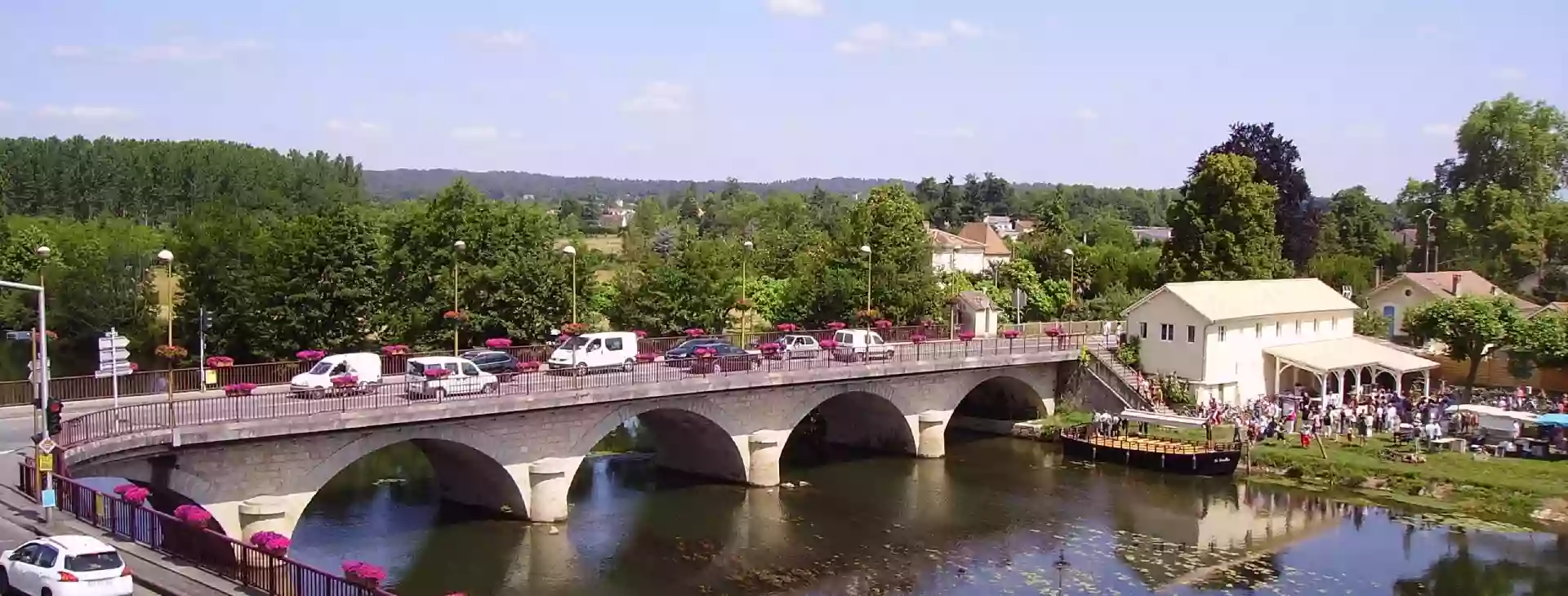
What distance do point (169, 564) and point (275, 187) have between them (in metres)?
148

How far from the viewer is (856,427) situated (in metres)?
54.6

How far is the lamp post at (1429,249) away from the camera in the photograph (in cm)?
8669

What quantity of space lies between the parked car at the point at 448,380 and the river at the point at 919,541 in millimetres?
4456

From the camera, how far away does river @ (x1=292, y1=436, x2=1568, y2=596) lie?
33.9 metres

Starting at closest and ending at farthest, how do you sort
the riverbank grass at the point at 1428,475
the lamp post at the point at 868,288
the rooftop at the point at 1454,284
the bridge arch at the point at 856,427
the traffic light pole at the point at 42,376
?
1. the traffic light pole at the point at 42,376
2. the riverbank grass at the point at 1428,475
3. the bridge arch at the point at 856,427
4. the lamp post at the point at 868,288
5. the rooftop at the point at 1454,284

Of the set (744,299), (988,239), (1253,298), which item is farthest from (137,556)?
(988,239)

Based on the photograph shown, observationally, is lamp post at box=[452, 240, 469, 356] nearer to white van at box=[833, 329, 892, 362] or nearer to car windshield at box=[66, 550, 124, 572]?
white van at box=[833, 329, 892, 362]

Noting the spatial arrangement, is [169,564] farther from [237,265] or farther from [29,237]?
[29,237]

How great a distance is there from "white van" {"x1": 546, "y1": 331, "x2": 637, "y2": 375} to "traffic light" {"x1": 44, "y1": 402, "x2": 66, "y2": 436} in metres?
19.1

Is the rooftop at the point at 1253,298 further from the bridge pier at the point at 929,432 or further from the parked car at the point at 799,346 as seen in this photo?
the parked car at the point at 799,346

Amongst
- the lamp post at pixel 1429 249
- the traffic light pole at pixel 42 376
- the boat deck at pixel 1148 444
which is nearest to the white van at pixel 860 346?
the boat deck at pixel 1148 444

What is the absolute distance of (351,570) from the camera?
20.3m

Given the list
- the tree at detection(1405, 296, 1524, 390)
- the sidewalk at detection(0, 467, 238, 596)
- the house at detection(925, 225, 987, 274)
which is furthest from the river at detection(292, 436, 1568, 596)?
the house at detection(925, 225, 987, 274)

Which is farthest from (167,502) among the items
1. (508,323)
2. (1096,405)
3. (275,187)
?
(275,187)
